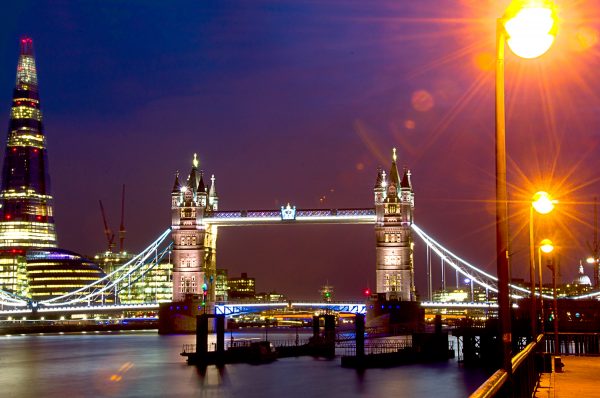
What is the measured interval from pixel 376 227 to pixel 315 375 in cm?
5171

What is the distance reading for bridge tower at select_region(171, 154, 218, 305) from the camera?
384ft

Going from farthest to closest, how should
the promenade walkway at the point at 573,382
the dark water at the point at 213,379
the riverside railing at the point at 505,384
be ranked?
the dark water at the point at 213,379, the promenade walkway at the point at 573,382, the riverside railing at the point at 505,384

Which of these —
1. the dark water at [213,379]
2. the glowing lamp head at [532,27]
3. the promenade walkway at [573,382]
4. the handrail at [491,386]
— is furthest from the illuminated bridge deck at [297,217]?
the glowing lamp head at [532,27]

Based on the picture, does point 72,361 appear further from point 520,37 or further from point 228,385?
point 520,37

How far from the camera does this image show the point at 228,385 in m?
59.5

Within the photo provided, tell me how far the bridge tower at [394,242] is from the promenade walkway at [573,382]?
84.0 metres

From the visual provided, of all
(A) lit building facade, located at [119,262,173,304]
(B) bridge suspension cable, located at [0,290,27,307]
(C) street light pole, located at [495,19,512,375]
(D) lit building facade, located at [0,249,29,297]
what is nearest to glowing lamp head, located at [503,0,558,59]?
(C) street light pole, located at [495,19,512,375]

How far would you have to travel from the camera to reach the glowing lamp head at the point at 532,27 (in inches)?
311

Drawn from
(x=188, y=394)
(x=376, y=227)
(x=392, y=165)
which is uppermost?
(x=392, y=165)

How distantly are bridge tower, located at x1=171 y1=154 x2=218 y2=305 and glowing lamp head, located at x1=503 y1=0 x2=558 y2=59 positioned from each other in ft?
351

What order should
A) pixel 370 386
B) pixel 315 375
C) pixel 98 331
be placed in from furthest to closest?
pixel 98 331, pixel 315 375, pixel 370 386

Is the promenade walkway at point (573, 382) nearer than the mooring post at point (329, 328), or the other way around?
the promenade walkway at point (573, 382)

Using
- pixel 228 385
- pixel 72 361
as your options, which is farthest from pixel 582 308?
pixel 72 361

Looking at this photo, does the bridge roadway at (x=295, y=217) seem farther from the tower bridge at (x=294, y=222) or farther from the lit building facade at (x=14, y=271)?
the lit building facade at (x=14, y=271)
